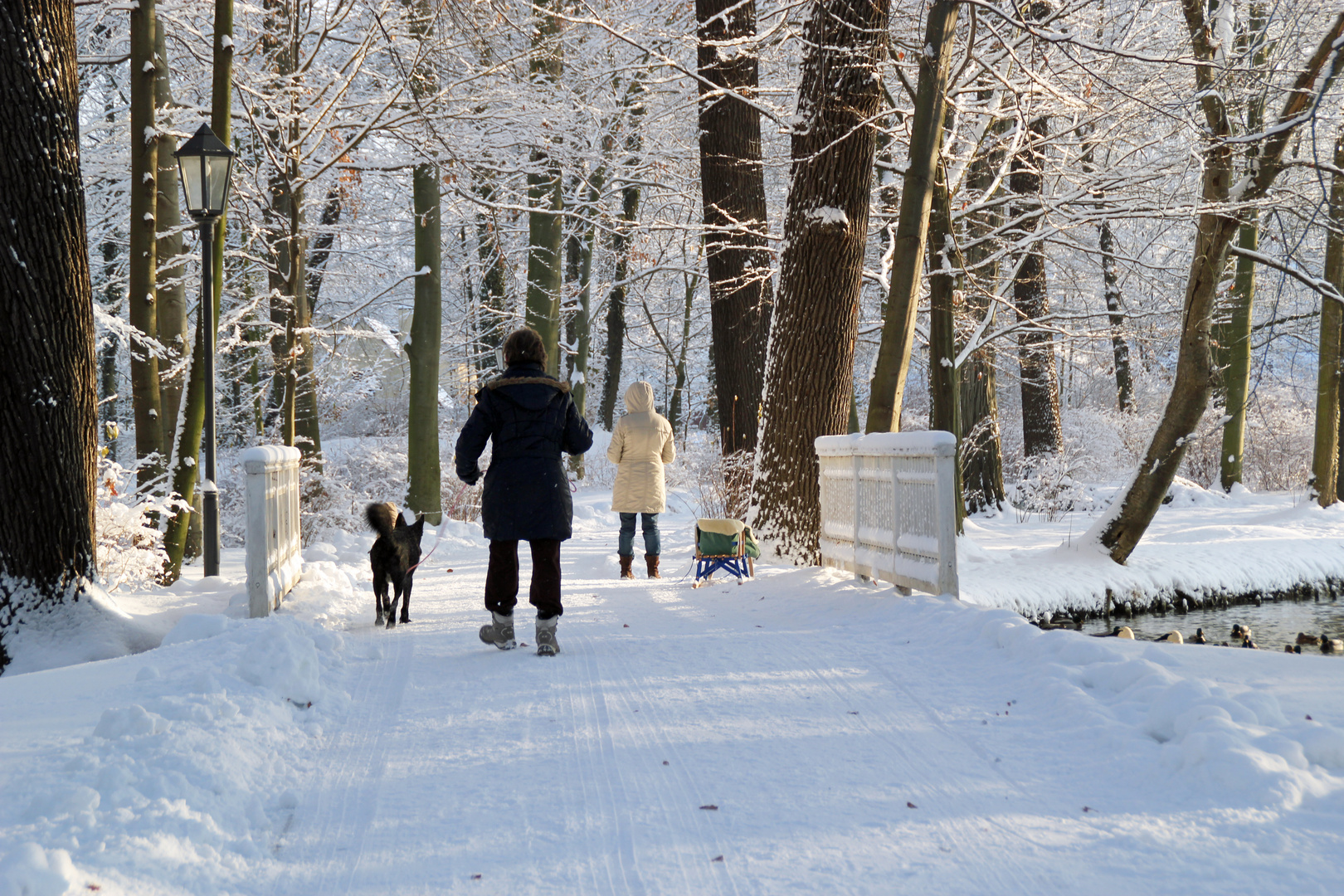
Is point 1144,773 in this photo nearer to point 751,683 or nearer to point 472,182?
point 751,683

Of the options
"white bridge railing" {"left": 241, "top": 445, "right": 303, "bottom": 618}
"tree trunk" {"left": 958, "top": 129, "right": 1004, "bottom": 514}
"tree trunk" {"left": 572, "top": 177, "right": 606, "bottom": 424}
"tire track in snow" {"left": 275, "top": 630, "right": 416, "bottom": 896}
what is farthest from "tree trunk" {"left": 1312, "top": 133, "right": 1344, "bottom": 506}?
"tire track in snow" {"left": 275, "top": 630, "right": 416, "bottom": 896}

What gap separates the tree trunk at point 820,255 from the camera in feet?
30.2

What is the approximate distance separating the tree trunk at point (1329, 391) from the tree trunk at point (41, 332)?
17757 mm

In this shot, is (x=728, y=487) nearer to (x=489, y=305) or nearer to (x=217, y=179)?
(x=217, y=179)

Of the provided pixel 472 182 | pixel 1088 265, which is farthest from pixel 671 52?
pixel 1088 265

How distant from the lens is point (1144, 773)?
363 centimetres

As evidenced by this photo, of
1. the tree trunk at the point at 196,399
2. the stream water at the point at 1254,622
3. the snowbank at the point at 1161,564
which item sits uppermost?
the tree trunk at the point at 196,399

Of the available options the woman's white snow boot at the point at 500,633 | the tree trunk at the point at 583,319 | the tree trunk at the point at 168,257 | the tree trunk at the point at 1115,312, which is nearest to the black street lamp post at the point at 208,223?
the tree trunk at the point at 168,257

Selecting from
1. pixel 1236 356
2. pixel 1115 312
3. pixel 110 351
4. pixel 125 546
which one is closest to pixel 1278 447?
pixel 1236 356

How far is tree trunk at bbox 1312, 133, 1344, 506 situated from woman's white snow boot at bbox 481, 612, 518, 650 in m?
15.8

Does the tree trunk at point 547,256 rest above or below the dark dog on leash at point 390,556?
above

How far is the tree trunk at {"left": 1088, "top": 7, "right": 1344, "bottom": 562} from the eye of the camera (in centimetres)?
1074

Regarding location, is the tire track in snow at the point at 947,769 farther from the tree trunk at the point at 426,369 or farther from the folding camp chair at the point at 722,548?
the tree trunk at the point at 426,369

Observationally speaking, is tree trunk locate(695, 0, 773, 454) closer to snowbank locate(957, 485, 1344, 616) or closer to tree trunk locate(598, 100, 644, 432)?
tree trunk locate(598, 100, 644, 432)
